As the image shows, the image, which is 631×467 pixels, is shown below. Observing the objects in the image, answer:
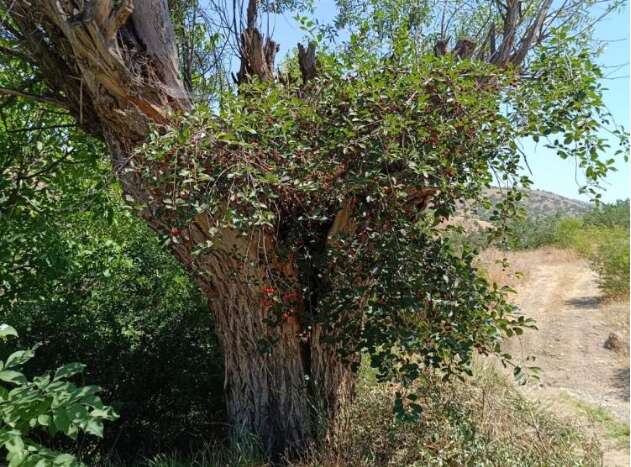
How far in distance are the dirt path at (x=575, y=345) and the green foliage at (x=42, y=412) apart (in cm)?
252

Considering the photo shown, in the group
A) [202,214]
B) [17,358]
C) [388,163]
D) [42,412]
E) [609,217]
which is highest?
[609,217]

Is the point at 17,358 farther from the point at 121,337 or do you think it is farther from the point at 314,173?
the point at 121,337

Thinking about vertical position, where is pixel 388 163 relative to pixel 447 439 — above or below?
above

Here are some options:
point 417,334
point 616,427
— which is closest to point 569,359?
point 616,427

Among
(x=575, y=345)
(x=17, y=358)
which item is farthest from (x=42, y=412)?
(x=575, y=345)

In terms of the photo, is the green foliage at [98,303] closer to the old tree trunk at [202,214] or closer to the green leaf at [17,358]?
the old tree trunk at [202,214]

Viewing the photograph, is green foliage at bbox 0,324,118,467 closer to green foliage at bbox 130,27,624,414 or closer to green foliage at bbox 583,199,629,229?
green foliage at bbox 130,27,624,414

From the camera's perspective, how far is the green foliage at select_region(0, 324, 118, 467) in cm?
233

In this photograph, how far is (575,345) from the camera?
9094 mm

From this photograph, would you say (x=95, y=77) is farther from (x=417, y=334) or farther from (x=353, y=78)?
(x=417, y=334)

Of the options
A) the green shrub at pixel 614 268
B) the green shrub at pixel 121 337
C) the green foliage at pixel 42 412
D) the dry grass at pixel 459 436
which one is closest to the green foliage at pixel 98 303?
the green shrub at pixel 121 337

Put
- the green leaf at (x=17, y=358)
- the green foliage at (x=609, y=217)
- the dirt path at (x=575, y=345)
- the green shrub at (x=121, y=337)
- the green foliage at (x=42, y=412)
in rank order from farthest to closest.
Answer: the green foliage at (x=609, y=217) < the dirt path at (x=575, y=345) < the green shrub at (x=121, y=337) < the green leaf at (x=17, y=358) < the green foliage at (x=42, y=412)

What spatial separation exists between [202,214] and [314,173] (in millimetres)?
743

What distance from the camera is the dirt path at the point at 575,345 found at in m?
5.98
